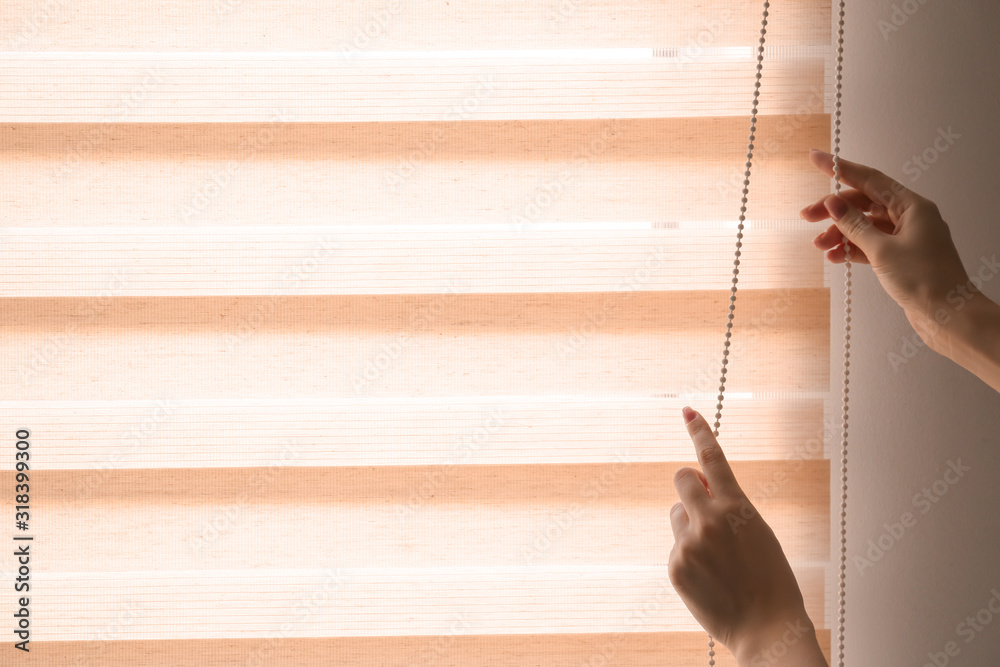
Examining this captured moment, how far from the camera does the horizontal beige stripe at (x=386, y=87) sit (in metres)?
0.99

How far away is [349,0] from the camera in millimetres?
1007

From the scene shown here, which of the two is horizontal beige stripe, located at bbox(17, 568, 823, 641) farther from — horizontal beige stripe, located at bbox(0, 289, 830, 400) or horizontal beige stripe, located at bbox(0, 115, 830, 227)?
horizontal beige stripe, located at bbox(0, 115, 830, 227)

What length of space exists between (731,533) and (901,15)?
2.56 ft

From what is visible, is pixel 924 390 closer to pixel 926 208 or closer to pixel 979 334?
pixel 979 334

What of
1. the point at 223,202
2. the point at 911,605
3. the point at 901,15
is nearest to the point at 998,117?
the point at 901,15

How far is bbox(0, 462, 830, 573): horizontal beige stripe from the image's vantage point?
1.01m

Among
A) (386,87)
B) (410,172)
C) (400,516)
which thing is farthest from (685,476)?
(386,87)

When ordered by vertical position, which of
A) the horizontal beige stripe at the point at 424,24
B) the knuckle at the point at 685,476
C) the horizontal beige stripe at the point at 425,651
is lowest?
the horizontal beige stripe at the point at 425,651

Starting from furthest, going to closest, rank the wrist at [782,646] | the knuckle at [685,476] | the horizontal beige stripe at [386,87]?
the horizontal beige stripe at [386,87] < the knuckle at [685,476] < the wrist at [782,646]

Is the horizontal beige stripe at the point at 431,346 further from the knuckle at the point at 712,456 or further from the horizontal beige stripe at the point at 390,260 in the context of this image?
the knuckle at the point at 712,456

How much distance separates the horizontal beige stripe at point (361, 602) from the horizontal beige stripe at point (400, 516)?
0.7 inches

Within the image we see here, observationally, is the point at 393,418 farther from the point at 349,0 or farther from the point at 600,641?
the point at 349,0

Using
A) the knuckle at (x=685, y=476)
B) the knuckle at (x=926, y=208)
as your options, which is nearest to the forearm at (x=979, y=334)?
the knuckle at (x=926, y=208)

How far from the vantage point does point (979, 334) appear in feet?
2.80
